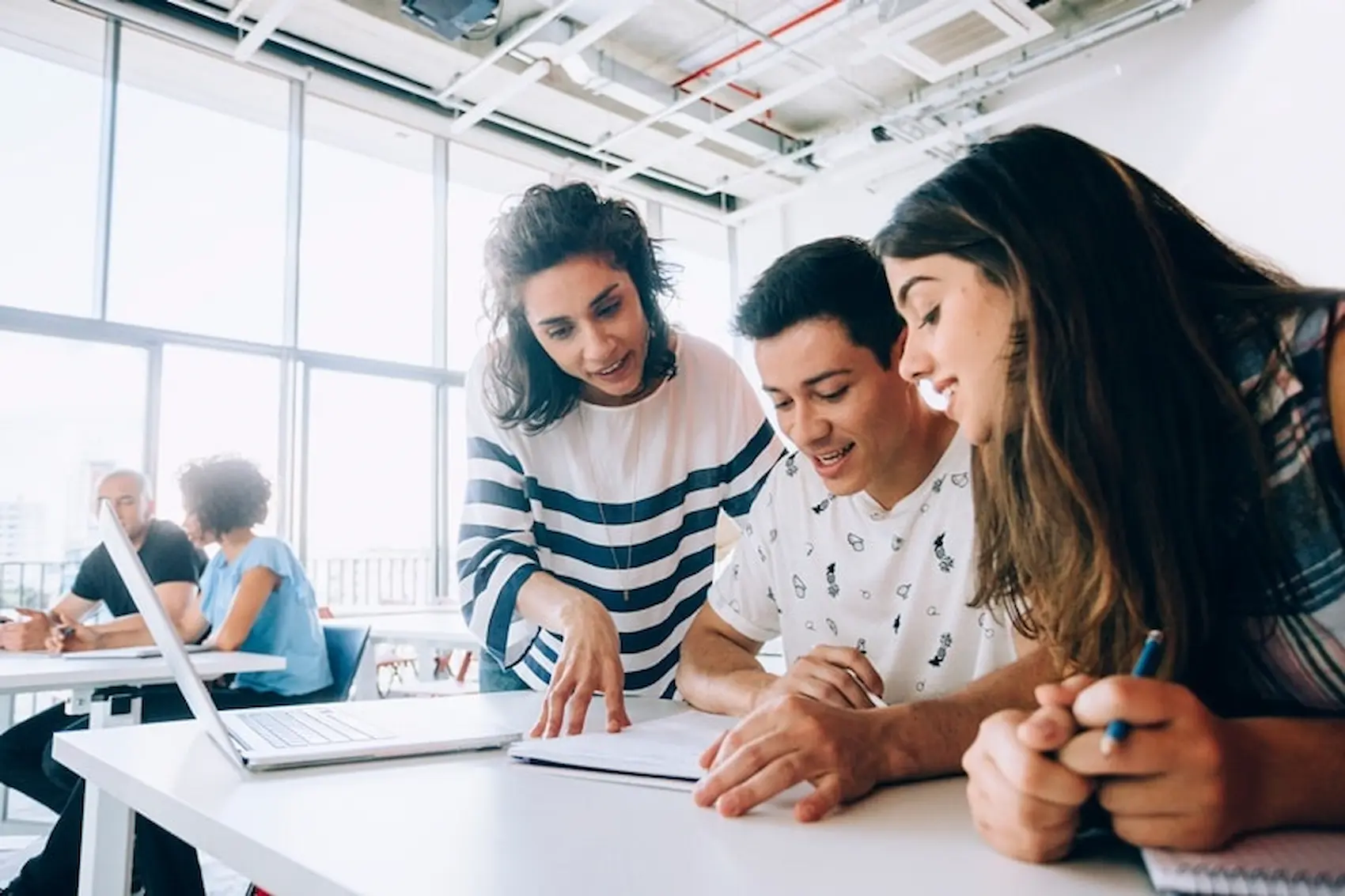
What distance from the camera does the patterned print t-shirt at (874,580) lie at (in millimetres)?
1172

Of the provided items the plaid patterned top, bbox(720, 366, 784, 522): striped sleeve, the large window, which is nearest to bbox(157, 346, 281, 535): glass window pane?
the large window

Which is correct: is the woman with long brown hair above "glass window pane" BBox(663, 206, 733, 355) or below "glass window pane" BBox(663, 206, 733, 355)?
below

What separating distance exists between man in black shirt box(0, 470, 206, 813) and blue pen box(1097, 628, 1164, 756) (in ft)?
8.21

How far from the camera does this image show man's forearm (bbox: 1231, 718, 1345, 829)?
58cm

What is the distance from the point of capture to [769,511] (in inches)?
55.5

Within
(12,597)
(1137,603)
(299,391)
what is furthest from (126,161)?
(1137,603)

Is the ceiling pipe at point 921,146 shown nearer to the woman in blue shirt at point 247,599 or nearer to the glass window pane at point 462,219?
the glass window pane at point 462,219

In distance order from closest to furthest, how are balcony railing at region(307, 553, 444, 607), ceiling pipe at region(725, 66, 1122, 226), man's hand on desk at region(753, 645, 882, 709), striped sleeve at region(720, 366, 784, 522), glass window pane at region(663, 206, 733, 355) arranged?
1. man's hand on desk at region(753, 645, 882, 709)
2. striped sleeve at region(720, 366, 784, 522)
3. ceiling pipe at region(725, 66, 1122, 226)
4. balcony railing at region(307, 553, 444, 607)
5. glass window pane at region(663, 206, 733, 355)

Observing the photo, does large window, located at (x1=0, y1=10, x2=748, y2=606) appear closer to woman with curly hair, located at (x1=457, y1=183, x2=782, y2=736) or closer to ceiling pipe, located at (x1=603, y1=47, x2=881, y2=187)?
ceiling pipe, located at (x1=603, y1=47, x2=881, y2=187)

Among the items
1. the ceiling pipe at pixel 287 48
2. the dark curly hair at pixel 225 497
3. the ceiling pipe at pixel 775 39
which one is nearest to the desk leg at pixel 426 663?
the dark curly hair at pixel 225 497

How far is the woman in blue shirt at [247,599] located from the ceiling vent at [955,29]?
3.26 m

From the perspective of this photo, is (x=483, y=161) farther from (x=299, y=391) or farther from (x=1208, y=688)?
(x=1208, y=688)

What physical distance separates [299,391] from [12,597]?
161 centimetres

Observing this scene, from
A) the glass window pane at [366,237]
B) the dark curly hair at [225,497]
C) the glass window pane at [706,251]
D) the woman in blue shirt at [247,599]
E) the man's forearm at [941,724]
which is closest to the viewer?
the man's forearm at [941,724]
